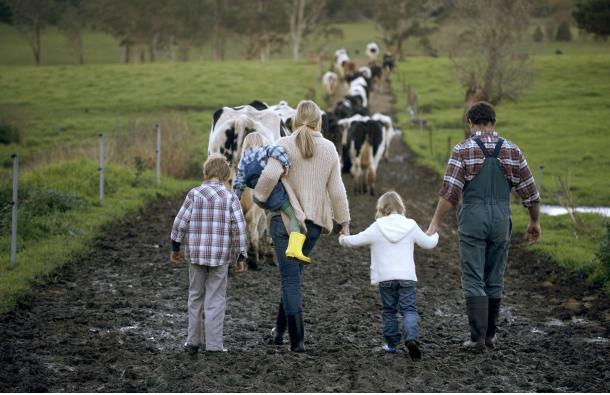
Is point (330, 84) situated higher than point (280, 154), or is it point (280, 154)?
point (330, 84)

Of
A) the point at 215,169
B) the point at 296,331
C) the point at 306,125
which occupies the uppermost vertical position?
the point at 306,125

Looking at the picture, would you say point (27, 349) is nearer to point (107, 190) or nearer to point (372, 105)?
point (107, 190)

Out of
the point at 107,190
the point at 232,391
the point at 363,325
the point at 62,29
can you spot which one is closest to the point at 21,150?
the point at 107,190

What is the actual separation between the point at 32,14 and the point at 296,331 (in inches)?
2903

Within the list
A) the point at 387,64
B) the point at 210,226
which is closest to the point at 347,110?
the point at 210,226

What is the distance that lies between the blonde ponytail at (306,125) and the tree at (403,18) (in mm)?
67405

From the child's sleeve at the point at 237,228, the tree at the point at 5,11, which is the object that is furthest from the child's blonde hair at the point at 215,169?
the tree at the point at 5,11

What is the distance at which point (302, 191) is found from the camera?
8.10 meters

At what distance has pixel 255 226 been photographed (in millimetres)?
12375

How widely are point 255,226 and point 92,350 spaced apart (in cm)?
460

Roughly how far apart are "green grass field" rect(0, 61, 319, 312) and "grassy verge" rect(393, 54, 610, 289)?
7243mm

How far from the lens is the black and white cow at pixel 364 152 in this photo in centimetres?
2077

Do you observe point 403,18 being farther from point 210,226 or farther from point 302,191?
point 210,226

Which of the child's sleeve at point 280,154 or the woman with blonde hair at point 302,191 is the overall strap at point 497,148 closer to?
the woman with blonde hair at point 302,191
